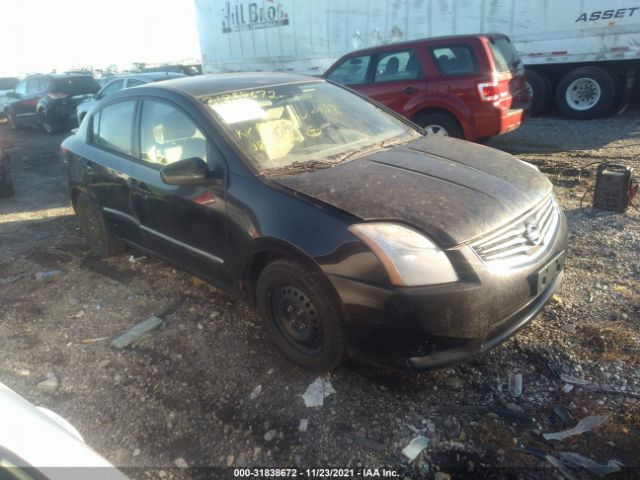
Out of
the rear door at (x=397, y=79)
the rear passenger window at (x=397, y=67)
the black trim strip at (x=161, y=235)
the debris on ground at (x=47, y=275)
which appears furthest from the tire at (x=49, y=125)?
the black trim strip at (x=161, y=235)

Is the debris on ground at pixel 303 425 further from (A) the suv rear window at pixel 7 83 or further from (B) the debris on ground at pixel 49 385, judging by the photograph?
(A) the suv rear window at pixel 7 83

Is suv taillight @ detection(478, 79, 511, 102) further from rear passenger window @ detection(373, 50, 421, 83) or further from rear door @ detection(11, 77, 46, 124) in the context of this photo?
rear door @ detection(11, 77, 46, 124)

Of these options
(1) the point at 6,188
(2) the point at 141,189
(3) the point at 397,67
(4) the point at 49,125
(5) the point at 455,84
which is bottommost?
(1) the point at 6,188

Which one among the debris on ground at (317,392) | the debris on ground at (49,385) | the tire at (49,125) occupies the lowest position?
the debris on ground at (49,385)

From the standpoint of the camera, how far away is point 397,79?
23.9 ft

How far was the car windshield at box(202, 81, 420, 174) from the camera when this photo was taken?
3.01m

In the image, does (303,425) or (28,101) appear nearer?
(303,425)

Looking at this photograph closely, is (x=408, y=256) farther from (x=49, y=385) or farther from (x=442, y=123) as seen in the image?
(x=442, y=123)

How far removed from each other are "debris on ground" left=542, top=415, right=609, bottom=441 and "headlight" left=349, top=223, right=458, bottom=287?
0.87 meters

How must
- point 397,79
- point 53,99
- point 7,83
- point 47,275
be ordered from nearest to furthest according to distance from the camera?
point 47,275 → point 397,79 → point 53,99 → point 7,83

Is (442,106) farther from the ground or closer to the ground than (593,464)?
farther from the ground

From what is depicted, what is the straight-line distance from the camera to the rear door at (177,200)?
3.02 metres

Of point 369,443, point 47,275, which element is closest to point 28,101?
point 47,275

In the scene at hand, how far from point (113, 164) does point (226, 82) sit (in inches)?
45.3
